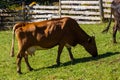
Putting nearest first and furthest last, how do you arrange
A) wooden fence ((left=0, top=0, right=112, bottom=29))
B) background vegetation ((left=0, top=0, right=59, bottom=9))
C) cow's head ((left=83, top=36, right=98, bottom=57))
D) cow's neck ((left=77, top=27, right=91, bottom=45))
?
cow's neck ((left=77, top=27, right=91, bottom=45))
cow's head ((left=83, top=36, right=98, bottom=57))
wooden fence ((left=0, top=0, right=112, bottom=29))
background vegetation ((left=0, top=0, right=59, bottom=9))

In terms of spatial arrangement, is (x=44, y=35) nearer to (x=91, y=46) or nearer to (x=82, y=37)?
(x=82, y=37)

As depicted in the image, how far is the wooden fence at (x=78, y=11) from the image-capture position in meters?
20.0

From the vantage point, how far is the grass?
9852 millimetres

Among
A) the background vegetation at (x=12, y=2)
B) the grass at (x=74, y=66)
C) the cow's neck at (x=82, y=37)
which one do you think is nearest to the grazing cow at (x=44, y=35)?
the cow's neck at (x=82, y=37)

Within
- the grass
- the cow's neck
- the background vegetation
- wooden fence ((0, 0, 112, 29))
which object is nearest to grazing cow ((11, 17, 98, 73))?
the cow's neck

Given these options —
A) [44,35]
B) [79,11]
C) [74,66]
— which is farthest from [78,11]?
[74,66]

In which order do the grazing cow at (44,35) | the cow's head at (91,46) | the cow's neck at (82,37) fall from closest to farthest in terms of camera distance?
the grazing cow at (44,35), the cow's neck at (82,37), the cow's head at (91,46)

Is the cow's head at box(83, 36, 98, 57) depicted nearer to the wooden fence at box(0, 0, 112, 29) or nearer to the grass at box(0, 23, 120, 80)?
the grass at box(0, 23, 120, 80)

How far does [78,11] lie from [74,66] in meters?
10.5

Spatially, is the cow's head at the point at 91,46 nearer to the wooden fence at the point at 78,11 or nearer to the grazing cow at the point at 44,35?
the grazing cow at the point at 44,35

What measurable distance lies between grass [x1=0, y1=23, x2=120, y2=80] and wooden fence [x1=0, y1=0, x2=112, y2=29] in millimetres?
5980

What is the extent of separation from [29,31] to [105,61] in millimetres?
2321

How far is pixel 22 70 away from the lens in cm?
1141

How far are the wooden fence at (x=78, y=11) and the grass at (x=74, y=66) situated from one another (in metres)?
5.98
